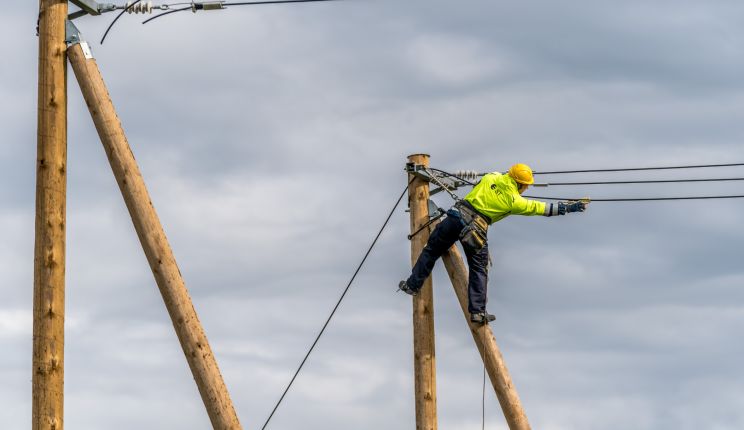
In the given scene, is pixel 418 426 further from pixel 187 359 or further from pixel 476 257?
pixel 187 359

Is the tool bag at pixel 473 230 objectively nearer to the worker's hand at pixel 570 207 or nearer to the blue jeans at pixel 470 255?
the blue jeans at pixel 470 255

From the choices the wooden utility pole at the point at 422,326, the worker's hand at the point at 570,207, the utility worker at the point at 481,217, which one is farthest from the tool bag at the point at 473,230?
the worker's hand at the point at 570,207

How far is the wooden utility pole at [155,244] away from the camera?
31.8ft

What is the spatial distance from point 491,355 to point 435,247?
1100 mm

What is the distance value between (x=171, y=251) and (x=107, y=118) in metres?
1.08

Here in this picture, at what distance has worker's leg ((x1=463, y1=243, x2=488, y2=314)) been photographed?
12.4 meters

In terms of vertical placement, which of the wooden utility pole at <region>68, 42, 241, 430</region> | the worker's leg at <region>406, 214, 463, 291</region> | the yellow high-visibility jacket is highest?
the yellow high-visibility jacket

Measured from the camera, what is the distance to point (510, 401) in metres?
12.2

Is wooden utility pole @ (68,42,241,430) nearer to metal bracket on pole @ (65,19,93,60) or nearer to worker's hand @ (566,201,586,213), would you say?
metal bracket on pole @ (65,19,93,60)

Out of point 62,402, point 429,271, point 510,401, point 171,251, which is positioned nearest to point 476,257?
point 429,271

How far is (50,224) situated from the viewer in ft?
32.4

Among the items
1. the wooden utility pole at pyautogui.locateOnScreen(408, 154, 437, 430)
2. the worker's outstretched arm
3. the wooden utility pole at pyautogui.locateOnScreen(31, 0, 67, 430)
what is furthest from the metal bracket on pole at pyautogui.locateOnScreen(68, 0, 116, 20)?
the worker's outstretched arm

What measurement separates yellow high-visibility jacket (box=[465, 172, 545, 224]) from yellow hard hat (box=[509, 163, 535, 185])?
4 cm

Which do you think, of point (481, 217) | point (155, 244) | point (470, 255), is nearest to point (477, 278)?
point (470, 255)
